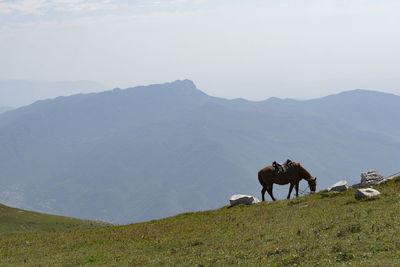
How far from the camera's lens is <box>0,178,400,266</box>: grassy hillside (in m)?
16.1

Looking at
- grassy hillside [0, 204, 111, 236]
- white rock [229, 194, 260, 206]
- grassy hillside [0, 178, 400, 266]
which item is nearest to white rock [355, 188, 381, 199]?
grassy hillside [0, 178, 400, 266]

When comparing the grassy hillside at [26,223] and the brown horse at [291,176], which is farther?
the grassy hillside at [26,223]

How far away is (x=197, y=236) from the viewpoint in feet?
82.3

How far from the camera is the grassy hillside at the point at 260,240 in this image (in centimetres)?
1608

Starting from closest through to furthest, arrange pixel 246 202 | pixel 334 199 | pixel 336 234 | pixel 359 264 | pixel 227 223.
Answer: pixel 359 264 → pixel 336 234 → pixel 227 223 → pixel 334 199 → pixel 246 202

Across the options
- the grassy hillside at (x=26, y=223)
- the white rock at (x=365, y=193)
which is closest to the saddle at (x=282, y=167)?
the white rock at (x=365, y=193)

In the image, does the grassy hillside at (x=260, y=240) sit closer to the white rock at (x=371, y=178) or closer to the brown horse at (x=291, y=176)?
the white rock at (x=371, y=178)

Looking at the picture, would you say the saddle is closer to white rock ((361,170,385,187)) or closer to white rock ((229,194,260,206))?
white rock ((229,194,260,206))

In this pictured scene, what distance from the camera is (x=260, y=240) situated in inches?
816

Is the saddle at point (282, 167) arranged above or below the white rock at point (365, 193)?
above

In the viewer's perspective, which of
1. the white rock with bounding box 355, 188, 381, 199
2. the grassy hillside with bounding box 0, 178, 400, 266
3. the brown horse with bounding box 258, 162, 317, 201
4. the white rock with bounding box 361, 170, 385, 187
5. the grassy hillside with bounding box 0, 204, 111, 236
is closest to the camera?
the grassy hillside with bounding box 0, 178, 400, 266

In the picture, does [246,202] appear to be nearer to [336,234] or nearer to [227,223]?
[227,223]

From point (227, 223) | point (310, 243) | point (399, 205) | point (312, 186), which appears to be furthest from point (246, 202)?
point (310, 243)

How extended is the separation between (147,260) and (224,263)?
5066mm
